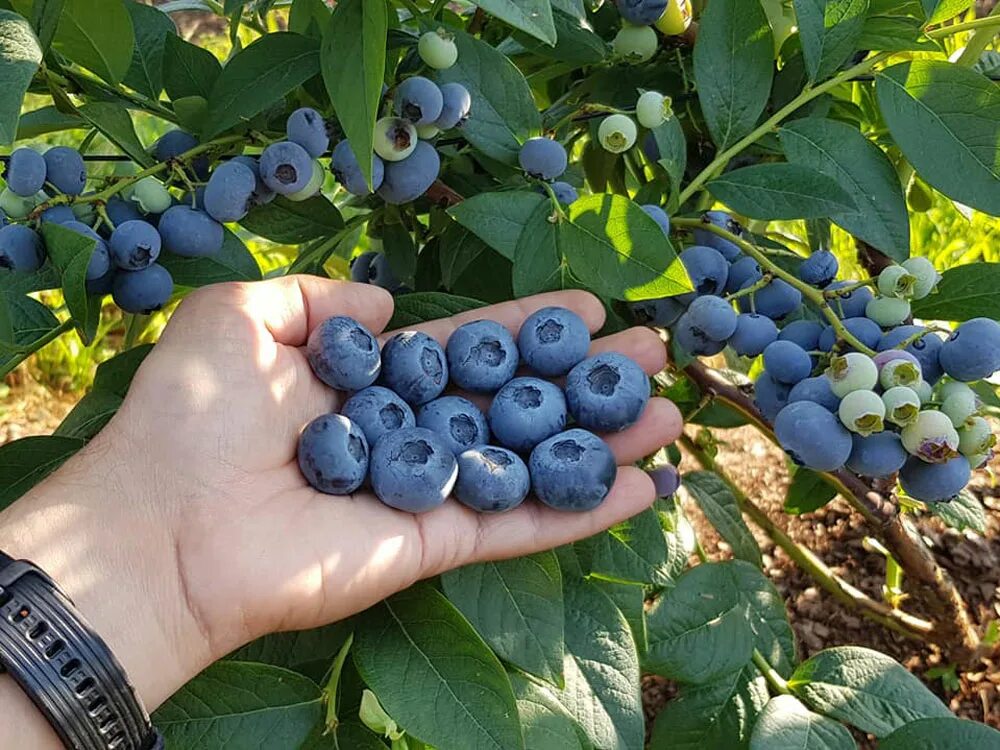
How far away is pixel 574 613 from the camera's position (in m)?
1.10

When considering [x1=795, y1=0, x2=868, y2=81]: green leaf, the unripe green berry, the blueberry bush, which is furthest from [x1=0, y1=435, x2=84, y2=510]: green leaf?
[x1=795, y1=0, x2=868, y2=81]: green leaf

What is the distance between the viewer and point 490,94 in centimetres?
109

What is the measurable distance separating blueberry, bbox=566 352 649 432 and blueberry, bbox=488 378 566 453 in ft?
0.07

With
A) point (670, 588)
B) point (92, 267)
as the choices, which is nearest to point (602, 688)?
point (670, 588)

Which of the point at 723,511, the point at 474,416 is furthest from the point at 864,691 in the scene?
the point at 474,416

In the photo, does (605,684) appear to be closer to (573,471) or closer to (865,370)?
(573,471)

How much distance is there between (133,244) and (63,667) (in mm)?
383

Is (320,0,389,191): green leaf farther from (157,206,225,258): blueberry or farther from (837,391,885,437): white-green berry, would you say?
(837,391,885,437): white-green berry

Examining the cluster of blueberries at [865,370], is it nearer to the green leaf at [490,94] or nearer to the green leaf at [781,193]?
the green leaf at [781,193]

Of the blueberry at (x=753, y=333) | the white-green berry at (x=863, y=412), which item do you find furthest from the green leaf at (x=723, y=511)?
the white-green berry at (x=863, y=412)

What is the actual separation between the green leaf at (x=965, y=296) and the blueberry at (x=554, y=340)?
36 centimetres

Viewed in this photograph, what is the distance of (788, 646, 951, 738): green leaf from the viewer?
4.00 feet

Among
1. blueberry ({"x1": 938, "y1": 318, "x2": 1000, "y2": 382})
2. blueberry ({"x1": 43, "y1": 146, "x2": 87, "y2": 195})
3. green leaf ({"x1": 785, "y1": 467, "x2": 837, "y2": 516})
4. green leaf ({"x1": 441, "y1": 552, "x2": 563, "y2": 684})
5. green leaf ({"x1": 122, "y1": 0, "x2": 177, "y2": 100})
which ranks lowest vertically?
green leaf ({"x1": 785, "y1": 467, "x2": 837, "y2": 516})

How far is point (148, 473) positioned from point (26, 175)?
307 millimetres
